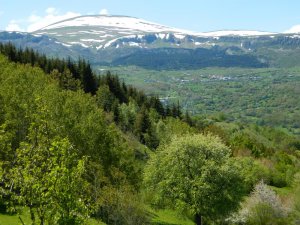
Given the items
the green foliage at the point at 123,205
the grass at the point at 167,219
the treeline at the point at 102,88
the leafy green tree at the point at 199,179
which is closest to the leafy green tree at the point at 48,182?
the green foliage at the point at 123,205

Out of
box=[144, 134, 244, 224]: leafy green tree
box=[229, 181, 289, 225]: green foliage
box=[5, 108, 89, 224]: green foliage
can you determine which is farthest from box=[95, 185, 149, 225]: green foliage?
box=[5, 108, 89, 224]: green foliage

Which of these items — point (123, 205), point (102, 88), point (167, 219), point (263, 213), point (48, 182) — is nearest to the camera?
point (48, 182)

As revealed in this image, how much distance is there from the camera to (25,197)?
607 inches

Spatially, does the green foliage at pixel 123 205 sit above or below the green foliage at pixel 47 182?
below

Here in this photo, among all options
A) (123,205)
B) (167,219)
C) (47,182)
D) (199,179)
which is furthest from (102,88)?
(47,182)

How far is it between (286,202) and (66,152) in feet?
173

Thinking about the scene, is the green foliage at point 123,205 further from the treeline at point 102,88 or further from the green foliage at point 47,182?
the treeline at point 102,88

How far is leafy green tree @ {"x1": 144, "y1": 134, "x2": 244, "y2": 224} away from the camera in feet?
153

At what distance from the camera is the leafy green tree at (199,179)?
46719 mm

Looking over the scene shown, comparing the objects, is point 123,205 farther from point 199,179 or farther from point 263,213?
point 263,213

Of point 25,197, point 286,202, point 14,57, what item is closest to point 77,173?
point 25,197

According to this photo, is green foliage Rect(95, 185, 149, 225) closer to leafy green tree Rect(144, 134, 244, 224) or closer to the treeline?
leafy green tree Rect(144, 134, 244, 224)

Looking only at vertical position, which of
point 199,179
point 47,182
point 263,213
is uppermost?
point 47,182

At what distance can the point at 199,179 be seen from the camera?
46.8 meters
